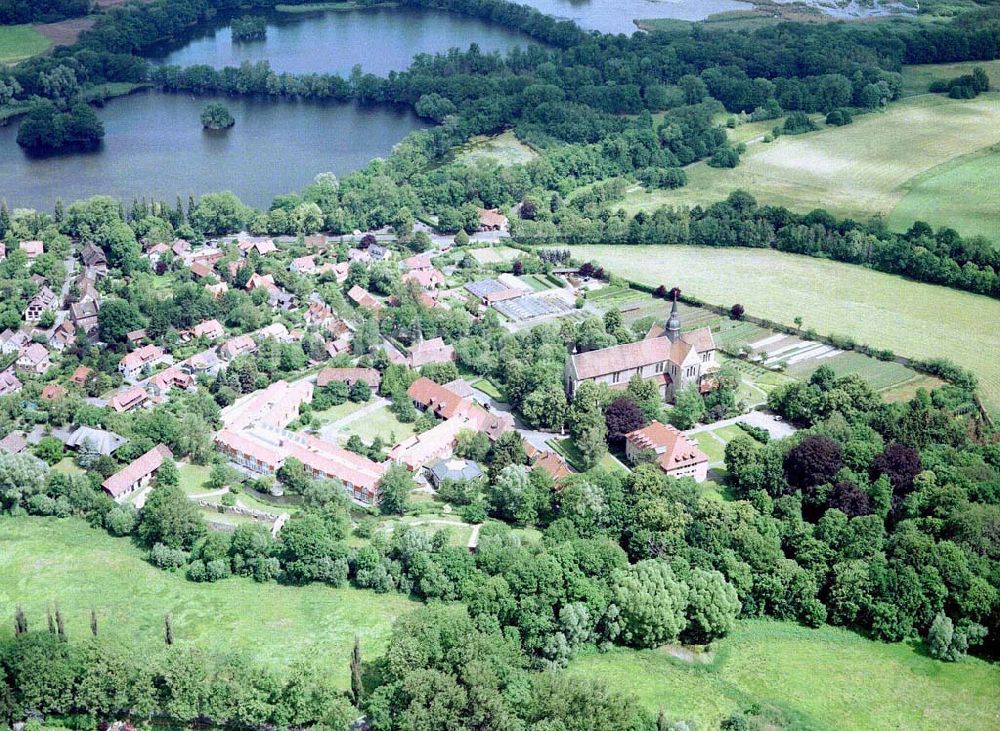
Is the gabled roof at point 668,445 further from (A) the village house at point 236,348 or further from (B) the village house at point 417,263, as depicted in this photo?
(B) the village house at point 417,263

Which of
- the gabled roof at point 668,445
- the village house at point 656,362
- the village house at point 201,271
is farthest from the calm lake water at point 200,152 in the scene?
the gabled roof at point 668,445

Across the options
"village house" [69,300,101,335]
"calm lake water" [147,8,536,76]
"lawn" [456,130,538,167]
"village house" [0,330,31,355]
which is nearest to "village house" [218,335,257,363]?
"village house" [69,300,101,335]

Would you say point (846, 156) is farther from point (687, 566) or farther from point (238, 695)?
point (238, 695)

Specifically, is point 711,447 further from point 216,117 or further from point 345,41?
point 345,41

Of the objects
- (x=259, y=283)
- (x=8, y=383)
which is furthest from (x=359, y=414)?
(x=8, y=383)

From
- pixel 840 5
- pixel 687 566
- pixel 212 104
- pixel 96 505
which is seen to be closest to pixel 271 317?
pixel 96 505
